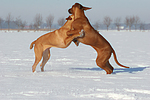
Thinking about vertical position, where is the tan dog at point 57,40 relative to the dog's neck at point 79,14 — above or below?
below

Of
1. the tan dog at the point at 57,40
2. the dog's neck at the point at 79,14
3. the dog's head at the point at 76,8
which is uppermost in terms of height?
the dog's head at the point at 76,8

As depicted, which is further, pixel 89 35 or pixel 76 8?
pixel 76 8

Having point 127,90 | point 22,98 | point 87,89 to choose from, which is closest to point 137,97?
point 127,90

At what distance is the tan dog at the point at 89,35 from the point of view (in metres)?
6.51

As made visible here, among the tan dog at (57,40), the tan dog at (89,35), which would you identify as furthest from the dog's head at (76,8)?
the tan dog at (57,40)

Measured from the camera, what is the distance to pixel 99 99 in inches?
170

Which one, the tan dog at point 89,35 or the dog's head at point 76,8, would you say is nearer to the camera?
the tan dog at point 89,35

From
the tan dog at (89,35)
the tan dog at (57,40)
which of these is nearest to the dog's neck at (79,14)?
the tan dog at (89,35)

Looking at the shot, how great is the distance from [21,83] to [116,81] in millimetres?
2525

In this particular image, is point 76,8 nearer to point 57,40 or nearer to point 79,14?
point 79,14

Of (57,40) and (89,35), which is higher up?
→ (89,35)

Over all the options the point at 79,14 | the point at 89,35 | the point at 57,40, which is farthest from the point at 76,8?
the point at 57,40

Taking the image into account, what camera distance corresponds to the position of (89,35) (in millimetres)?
6539

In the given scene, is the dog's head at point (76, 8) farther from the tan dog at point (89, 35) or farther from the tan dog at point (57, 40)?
the tan dog at point (57, 40)
